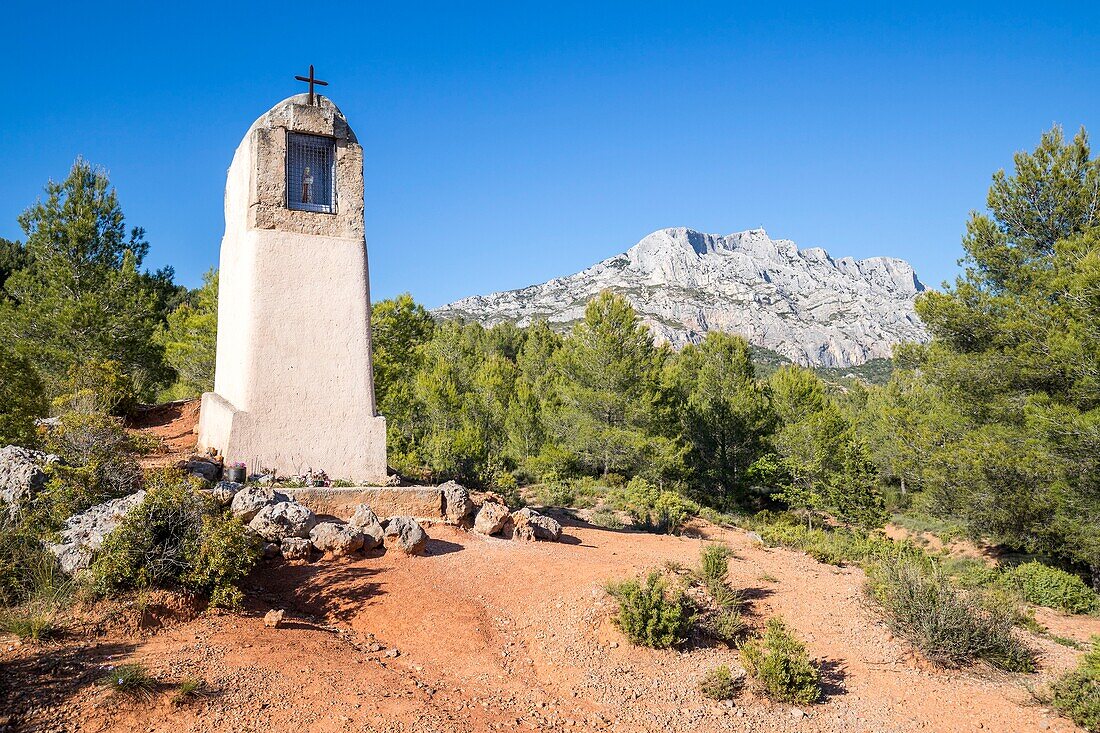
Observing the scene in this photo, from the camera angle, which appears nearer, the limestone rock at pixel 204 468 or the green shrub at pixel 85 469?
the green shrub at pixel 85 469

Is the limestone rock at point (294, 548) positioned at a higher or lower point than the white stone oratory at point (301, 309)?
lower

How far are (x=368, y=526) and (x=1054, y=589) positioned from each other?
12101 mm

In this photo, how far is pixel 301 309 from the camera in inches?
336

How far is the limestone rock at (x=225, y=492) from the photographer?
5.93 metres

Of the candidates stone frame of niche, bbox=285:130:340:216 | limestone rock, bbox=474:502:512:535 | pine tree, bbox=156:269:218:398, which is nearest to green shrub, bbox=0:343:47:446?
stone frame of niche, bbox=285:130:340:216

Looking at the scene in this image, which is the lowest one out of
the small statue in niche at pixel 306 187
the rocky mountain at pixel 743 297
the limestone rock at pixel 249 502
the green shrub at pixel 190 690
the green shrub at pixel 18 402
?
the green shrub at pixel 190 690

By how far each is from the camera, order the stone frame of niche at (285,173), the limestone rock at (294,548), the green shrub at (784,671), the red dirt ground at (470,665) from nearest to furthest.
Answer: the red dirt ground at (470,665) → the green shrub at (784,671) → the limestone rock at (294,548) → the stone frame of niche at (285,173)

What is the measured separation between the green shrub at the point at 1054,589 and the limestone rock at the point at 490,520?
891cm

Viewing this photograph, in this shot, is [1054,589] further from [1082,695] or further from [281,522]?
[281,522]

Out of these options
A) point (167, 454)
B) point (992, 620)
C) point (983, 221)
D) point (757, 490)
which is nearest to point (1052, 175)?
point (983, 221)

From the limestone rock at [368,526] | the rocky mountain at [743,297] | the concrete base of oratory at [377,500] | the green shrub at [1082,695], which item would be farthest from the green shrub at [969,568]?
the rocky mountain at [743,297]

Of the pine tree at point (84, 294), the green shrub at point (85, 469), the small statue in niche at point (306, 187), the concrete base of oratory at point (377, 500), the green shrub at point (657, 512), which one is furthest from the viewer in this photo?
the pine tree at point (84, 294)

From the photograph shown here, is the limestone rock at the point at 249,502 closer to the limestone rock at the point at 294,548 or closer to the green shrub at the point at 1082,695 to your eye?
the limestone rock at the point at 294,548

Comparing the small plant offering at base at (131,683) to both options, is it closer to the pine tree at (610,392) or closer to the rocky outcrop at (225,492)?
the rocky outcrop at (225,492)
